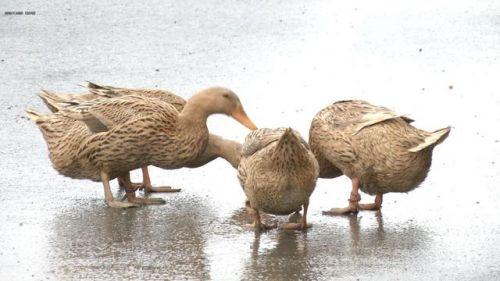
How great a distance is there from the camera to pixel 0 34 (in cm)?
1309

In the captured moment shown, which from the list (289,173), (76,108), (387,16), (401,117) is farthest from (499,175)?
(387,16)

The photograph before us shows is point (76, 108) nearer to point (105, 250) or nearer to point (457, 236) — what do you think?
point (105, 250)

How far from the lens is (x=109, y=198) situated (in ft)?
26.0

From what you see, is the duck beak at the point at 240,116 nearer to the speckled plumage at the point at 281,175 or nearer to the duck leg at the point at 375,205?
the speckled plumage at the point at 281,175

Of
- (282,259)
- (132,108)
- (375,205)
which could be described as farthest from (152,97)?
(282,259)

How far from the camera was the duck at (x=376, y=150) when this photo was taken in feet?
25.2

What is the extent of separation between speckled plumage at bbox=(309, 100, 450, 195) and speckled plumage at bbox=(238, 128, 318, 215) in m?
0.54

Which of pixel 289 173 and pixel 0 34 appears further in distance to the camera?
pixel 0 34

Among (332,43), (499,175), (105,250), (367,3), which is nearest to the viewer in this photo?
(105,250)

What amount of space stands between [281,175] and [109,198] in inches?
53.0

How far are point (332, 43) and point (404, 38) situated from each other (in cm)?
83

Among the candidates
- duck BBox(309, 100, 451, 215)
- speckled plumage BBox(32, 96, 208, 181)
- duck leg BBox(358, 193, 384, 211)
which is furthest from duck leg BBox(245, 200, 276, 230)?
speckled plumage BBox(32, 96, 208, 181)

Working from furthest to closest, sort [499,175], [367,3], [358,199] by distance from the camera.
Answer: [367,3] < [499,175] < [358,199]

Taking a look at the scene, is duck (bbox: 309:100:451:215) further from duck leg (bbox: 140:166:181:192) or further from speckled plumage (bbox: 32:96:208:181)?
duck leg (bbox: 140:166:181:192)
